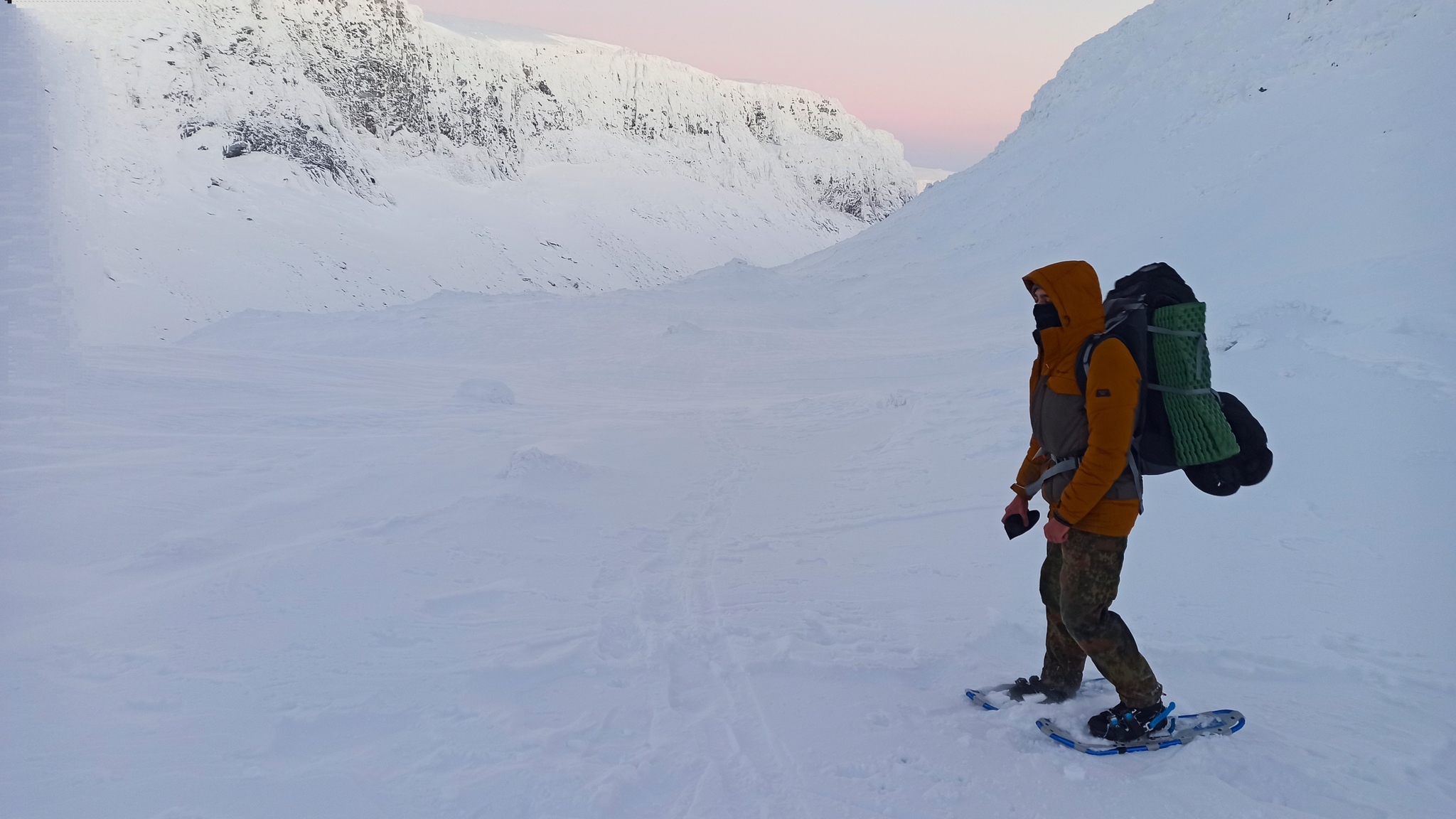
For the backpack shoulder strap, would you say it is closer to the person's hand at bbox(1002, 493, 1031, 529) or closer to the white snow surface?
the person's hand at bbox(1002, 493, 1031, 529)

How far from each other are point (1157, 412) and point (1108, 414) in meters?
0.30

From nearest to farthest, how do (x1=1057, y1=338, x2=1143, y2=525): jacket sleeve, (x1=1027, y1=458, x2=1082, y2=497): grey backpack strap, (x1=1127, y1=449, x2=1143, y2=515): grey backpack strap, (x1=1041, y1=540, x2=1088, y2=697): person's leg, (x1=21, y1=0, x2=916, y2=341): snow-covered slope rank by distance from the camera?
(x1=1057, y1=338, x2=1143, y2=525): jacket sleeve → (x1=1127, y1=449, x2=1143, y2=515): grey backpack strap → (x1=1027, y1=458, x2=1082, y2=497): grey backpack strap → (x1=1041, y1=540, x2=1088, y2=697): person's leg → (x1=21, y1=0, x2=916, y2=341): snow-covered slope

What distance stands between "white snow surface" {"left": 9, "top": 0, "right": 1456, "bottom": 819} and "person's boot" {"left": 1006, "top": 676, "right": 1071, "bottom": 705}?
0.32ft

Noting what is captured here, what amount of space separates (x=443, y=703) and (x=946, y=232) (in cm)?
3208

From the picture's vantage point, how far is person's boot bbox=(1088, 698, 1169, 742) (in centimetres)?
321

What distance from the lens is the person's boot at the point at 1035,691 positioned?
3576mm

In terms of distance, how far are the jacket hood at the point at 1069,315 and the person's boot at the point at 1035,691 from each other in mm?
1443

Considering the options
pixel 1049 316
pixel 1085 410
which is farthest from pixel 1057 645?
pixel 1049 316

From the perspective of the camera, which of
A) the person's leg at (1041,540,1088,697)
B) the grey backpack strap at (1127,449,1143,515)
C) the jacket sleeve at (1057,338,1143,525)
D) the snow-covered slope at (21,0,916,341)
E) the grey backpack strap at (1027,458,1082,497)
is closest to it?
the jacket sleeve at (1057,338,1143,525)

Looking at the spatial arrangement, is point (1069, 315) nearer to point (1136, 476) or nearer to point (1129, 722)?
point (1136, 476)

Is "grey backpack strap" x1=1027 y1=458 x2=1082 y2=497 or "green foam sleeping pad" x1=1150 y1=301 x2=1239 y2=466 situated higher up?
"green foam sleeping pad" x1=1150 y1=301 x2=1239 y2=466

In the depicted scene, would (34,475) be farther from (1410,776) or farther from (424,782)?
(1410,776)

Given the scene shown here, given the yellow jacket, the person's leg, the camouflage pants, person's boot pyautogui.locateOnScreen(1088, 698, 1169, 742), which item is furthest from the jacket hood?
person's boot pyautogui.locateOnScreen(1088, 698, 1169, 742)

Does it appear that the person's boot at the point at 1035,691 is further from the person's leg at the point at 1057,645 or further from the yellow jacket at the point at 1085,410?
the yellow jacket at the point at 1085,410
